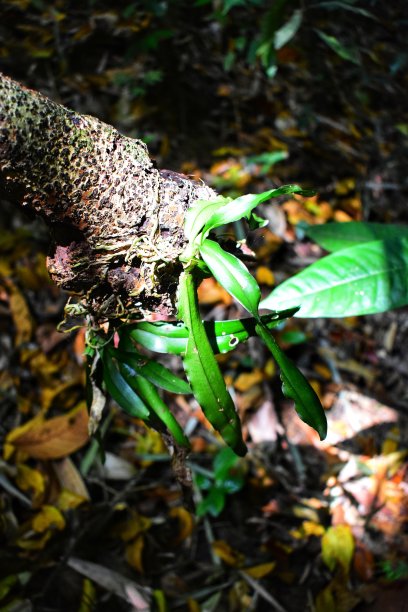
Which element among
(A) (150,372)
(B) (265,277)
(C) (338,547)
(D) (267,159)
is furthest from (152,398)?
(D) (267,159)

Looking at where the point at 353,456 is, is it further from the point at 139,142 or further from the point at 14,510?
the point at 139,142

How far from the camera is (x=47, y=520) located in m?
1.50

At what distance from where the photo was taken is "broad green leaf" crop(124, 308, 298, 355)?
82cm

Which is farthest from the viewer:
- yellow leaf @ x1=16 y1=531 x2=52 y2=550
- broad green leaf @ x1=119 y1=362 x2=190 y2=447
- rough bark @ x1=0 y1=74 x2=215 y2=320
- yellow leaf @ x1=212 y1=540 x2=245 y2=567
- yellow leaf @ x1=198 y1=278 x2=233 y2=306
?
yellow leaf @ x1=198 y1=278 x2=233 y2=306

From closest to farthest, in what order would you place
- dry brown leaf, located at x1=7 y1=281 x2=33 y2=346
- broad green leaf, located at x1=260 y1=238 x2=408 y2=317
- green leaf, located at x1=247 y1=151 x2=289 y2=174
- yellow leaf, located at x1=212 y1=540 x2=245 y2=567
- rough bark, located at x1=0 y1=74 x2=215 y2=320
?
rough bark, located at x1=0 y1=74 x2=215 y2=320 → broad green leaf, located at x1=260 y1=238 x2=408 y2=317 → yellow leaf, located at x1=212 y1=540 x2=245 y2=567 → dry brown leaf, located at x1=7 y1=281 x2=33 y2=346 → green leaf, located at x1=247 y1=151 x2=289 y2=174

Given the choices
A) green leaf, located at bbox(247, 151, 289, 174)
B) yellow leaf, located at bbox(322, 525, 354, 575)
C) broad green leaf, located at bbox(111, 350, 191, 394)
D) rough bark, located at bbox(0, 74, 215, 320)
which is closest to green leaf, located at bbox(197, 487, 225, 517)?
yellow leaf, located at bbox(322, 525, 354, 575)

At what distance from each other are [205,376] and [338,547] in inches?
44.8

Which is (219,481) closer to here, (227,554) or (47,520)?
(227,554)

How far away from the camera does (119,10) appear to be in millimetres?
2455

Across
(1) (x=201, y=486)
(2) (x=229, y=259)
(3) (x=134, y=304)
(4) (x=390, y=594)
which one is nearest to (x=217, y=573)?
(1) (x=201, y=486)

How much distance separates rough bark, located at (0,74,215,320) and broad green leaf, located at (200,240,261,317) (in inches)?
3.0

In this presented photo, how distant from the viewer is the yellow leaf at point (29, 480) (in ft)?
5.08

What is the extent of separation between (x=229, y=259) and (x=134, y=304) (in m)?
0.20

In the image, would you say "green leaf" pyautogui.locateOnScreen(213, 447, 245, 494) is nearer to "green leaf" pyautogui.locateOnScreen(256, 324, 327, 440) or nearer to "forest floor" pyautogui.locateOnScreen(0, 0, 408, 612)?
"forest floor" pyautogui.locateOnScreen(0, 0, 408, 612)
